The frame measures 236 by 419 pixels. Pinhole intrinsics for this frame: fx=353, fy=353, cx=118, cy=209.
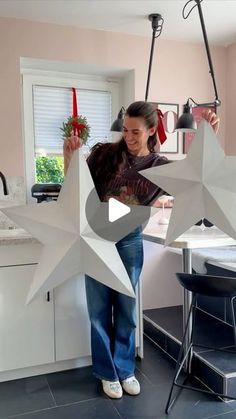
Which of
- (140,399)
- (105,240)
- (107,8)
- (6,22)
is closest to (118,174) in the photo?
(105,240)

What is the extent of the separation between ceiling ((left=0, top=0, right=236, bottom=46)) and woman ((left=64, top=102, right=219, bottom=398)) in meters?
1.43

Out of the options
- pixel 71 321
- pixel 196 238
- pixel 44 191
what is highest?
pixel 44 191

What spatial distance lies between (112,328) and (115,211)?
1.56 metres

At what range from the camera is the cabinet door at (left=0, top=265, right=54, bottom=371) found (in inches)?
73.2

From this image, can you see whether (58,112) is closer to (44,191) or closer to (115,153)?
(44,191)

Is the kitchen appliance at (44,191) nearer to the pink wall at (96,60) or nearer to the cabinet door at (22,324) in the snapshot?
the pink wall at (96,60)

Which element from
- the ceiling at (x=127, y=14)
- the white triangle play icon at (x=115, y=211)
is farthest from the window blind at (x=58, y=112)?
the white triangle play icon at (x=115, y=211)

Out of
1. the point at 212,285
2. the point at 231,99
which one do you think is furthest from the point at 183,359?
the point at 231,99

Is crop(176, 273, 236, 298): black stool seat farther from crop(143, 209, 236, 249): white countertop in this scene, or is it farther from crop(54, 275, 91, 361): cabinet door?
crop(54, 275, 91, 361): cabinet door

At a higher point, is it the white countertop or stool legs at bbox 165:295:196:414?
the white countertop

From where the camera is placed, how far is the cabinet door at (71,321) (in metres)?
1.97
